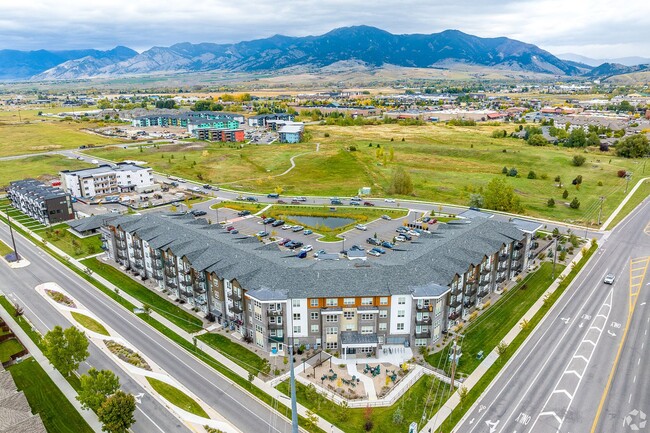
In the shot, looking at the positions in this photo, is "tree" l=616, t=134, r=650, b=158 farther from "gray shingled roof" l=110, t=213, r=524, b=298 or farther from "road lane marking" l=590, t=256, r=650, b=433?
"gray shingled roof" l=110, t=213, r=524, b=298

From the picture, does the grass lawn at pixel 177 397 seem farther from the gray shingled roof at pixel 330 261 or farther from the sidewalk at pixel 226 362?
the gray shingled roof at pixel 330 261

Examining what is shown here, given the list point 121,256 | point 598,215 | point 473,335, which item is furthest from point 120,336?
point 598,215

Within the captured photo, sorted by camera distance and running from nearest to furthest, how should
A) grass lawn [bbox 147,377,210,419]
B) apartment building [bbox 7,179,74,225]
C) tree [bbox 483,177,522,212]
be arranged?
grass lawn [bbox 147,377,210,419], apartment building [bbox 7,179,74,225], tree [bbox 483,177,522,212]

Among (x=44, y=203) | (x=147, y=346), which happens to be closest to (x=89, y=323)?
(x=147, y=346)

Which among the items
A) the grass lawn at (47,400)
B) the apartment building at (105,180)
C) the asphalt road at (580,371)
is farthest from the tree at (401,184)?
the grass lawn at (47,400)

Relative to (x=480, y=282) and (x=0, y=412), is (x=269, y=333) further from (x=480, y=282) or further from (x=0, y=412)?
(x=480, y=282)

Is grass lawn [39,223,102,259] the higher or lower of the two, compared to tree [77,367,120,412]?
lower

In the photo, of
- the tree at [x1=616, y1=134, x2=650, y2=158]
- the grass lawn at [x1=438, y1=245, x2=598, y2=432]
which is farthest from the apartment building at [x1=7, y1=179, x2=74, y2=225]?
the tree at [x1=616, y1=134, x2=650, y2=158]
